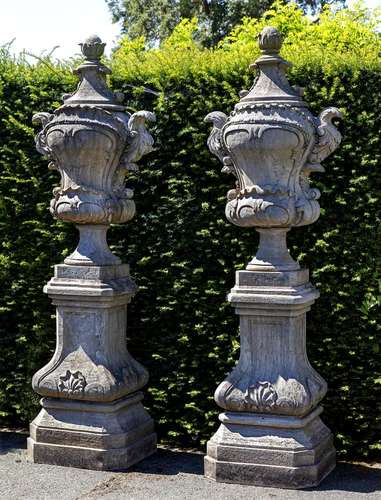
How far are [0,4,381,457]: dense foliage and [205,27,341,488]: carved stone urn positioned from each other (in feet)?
1.34

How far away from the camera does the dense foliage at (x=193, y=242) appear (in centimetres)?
552

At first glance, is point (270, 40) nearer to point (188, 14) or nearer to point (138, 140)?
point (138, 140)

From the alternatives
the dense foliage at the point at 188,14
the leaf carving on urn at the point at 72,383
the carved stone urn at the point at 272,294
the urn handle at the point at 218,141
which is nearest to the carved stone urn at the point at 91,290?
the leaf carving on urn at the point at 72,383

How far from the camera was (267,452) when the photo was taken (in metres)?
5.04

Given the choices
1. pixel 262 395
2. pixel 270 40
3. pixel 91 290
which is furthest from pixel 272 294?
pixel 270 40

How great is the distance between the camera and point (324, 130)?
5.09 metres

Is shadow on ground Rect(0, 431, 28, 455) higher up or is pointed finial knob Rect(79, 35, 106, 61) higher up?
pointed finial knob Rect(79, 35, 106, 61)

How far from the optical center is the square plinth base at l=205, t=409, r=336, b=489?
5012mm

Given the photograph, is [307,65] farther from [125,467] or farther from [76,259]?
[125,467]

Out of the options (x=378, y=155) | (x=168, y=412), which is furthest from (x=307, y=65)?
(x=168, y=412)

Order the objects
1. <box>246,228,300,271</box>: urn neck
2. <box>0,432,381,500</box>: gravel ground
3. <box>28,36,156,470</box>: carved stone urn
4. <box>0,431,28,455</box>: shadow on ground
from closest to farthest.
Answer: <box>0,432,381,500</box>: gravel ground → <box>246,228,300,271</box>: urn neck → <box>28,36,156,470</box>: carved stone urn → <box>0,431,28,455</box>: shadow on ground

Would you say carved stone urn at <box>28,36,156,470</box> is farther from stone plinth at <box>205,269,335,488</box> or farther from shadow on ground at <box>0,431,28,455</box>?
stone plinth at <box>205,269,335,488</box>

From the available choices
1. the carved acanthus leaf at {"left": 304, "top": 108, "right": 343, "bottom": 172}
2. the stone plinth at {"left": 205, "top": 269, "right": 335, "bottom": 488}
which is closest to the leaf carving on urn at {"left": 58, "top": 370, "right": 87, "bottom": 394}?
the stone plinth at {"left": 205, "top": 269, "right": 335, "bottom": 488}

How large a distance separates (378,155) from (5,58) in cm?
291
